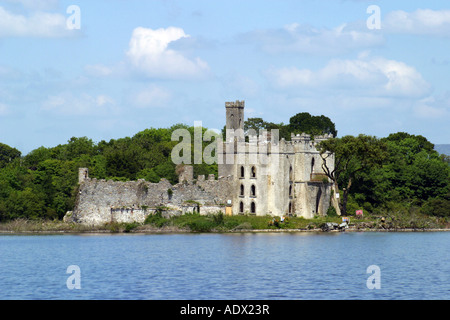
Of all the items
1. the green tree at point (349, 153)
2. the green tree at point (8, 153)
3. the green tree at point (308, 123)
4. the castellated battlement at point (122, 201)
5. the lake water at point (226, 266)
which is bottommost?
the lake water at point (226, 266)

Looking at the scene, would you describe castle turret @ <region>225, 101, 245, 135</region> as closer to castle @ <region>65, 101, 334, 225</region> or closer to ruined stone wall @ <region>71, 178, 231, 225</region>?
castle @ <region>65, 101, 334, 225</region>

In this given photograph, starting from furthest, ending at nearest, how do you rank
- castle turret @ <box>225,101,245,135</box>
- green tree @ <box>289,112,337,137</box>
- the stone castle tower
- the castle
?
1. green tree @ <box>289,112,337,137</box>
2. castle turret @ <box>225,101,245,135</box>
3. the stone castle tower
4. the castle

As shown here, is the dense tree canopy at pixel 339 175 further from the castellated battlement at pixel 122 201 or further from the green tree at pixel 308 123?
the green tree at pixel 308 123

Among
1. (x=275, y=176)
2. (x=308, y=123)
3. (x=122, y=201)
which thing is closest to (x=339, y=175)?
(x=275, y=176)

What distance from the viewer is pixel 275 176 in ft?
191

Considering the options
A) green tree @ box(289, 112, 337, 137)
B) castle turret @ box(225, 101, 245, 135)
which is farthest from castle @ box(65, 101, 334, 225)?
green tree @ box(289, 112, 337, 137)

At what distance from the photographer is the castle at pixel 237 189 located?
55531 millimetres

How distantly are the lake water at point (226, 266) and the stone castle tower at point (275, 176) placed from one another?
606 cm

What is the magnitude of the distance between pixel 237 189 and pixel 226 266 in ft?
73.5

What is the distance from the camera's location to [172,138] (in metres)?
87.2

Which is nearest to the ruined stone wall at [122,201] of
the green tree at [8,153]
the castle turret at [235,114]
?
the castle turret at [235,114]

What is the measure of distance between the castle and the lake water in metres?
3.98

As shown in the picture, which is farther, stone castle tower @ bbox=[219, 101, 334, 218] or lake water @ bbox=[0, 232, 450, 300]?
stone castle tower @ bbox=[219, 101, 334, 218]

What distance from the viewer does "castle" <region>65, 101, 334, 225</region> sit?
55531mm
